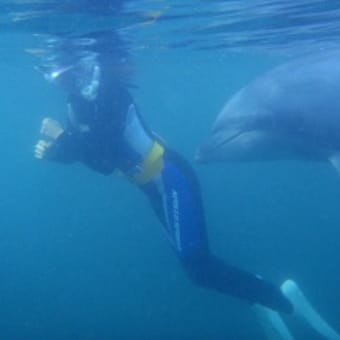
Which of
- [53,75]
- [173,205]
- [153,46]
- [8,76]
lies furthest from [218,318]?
[8,76]

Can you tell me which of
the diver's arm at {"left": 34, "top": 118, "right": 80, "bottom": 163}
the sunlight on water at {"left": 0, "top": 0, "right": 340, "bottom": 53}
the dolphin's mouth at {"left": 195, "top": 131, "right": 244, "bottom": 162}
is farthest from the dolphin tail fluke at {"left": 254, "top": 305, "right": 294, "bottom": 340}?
the sunlight on water at {"left": 0, "top": 0, "right": 340, "bottom": 53}

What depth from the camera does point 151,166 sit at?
38.7ft

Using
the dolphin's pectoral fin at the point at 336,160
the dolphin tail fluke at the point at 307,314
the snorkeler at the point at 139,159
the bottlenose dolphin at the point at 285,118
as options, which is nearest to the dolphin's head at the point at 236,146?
the bottlenose dolphin at the point at 285,118

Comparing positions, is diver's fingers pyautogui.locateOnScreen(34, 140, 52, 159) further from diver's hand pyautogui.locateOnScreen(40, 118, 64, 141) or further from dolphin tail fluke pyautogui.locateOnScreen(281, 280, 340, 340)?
dolphin tail fluke pyautogui.locateOnScreen(281, 280, 340, 340)

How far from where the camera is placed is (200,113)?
344ft

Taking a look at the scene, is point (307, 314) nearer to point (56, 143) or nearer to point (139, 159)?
point (139, 159)

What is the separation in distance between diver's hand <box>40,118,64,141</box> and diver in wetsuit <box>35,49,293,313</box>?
18 mm

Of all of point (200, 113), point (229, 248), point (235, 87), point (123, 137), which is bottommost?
point (200, 113)

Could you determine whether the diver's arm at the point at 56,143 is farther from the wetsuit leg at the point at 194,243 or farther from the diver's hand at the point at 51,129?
the wetsuit leg at the point at 194,243

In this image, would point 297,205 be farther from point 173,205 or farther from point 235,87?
point 173,205

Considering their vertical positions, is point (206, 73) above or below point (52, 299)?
above

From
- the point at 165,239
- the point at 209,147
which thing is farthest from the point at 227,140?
the point at 165,239

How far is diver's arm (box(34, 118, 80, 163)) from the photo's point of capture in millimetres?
11383

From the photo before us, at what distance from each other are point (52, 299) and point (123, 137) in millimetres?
21107
